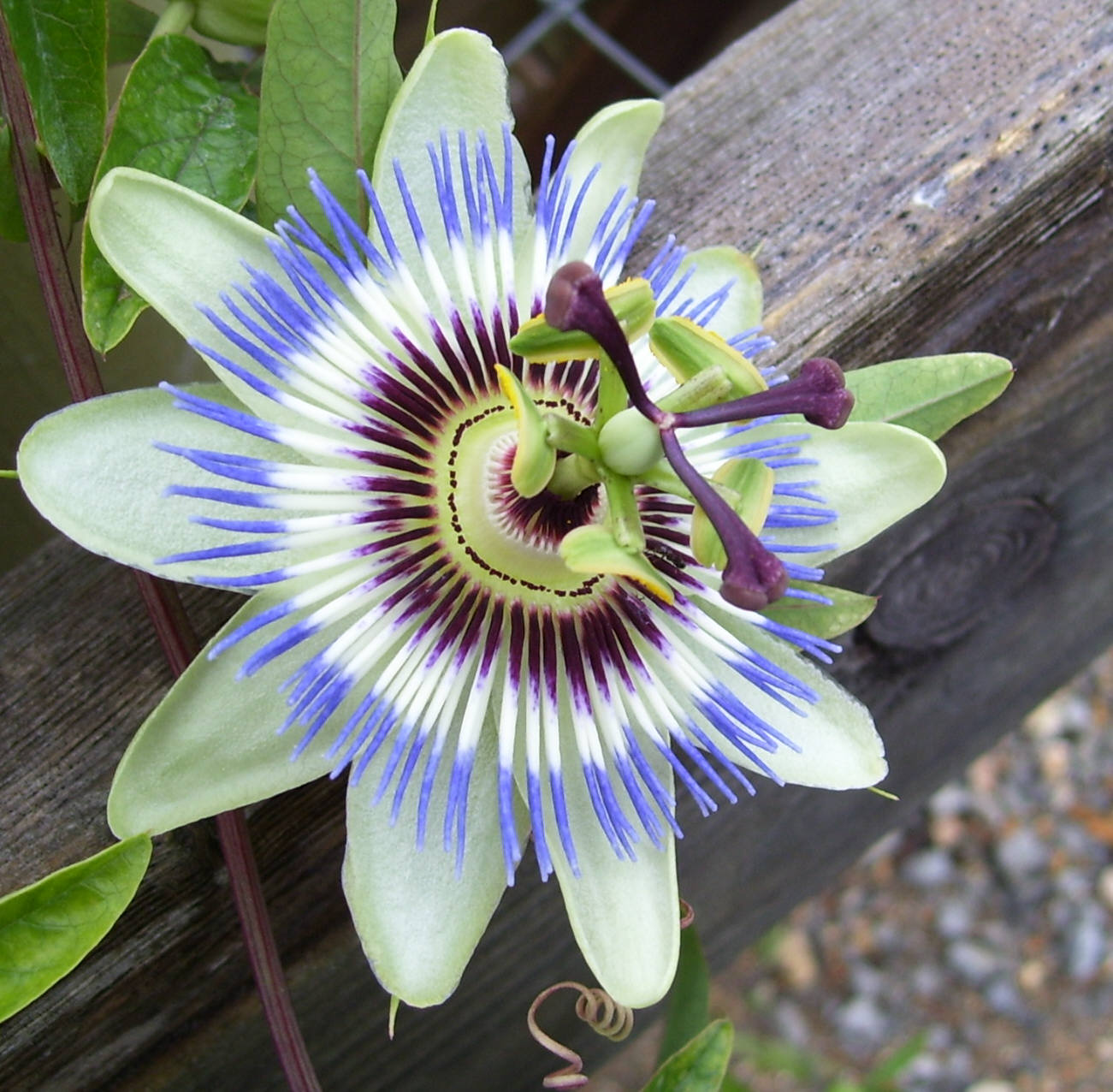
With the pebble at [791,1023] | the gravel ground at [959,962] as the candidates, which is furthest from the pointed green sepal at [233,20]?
the pebble at [791,1023]

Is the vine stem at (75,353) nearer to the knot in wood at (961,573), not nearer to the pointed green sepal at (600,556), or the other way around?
the pointed green sepal at (600,556)

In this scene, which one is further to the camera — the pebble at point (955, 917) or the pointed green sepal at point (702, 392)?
the pebble at point (955, 917)

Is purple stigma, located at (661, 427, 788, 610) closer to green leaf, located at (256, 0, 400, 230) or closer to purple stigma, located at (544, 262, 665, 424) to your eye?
purple stigma, located at (544, 262, 665, 424)

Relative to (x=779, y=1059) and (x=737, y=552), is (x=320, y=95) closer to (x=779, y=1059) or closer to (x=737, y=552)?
(x=737, y=552)

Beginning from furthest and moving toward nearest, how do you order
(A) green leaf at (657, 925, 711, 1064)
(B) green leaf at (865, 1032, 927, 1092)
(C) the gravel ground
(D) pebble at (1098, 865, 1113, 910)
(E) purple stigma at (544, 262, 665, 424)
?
(D) pebble at (1098, 865, 1113, 910), (C) the gravel ground, (B) green leaf at (865, 1032, 927, 1092), (A) green leaf at (657, 925, 711, 1064), (E) purple stigma at (544, 262, 665, 424)

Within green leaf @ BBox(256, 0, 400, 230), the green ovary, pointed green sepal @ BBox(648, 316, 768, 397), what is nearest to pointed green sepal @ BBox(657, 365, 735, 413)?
pointed green sepal @ BBox(648, 316, 768, 397)

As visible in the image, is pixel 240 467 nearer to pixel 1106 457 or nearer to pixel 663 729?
Result: pixel 663 729
